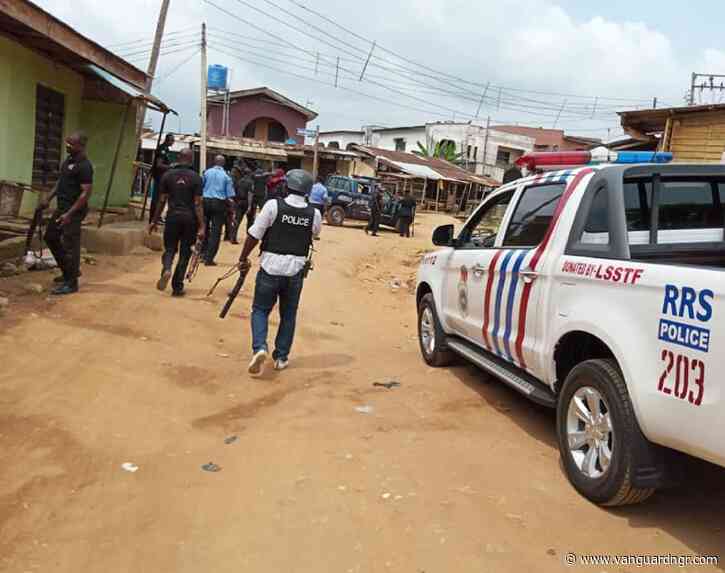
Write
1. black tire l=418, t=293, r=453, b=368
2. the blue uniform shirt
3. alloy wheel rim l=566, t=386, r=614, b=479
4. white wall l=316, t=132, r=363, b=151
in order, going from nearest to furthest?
alloy wheel rim l=566, t=386, r=614, b=479
black tire l=418, t=293, r=453, b=368
the blue uniform shirt
white wall l=316, t=132, r=363, b=151

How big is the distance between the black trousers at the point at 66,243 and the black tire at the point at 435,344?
403cm

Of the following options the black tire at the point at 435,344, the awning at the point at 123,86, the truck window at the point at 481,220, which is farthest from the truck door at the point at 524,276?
the awning at the point at 123,86

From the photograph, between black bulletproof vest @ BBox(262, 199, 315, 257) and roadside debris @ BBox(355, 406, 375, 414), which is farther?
black bulletproof vest @ BBox(262, 199, 315, 257)

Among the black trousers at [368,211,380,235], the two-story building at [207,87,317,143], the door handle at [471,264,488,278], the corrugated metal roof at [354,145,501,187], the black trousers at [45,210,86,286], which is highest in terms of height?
the two-story building at [207,87,317,143]

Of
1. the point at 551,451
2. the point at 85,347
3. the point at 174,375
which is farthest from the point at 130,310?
the point at 551,451

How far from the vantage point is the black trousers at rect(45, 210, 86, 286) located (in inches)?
300

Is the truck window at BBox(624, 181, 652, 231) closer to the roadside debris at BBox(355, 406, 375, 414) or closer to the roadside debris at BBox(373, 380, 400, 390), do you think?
the roadside debris at BBox(355, 406, 375, 414)

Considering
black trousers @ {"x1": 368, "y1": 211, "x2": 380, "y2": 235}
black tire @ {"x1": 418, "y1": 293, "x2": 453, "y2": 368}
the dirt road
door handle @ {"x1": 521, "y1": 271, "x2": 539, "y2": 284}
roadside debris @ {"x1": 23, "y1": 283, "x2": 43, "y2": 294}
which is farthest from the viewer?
black trousers @ {"x1": 368, "y1": 211, "x2": 380, "y2": 235}

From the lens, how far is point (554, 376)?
13.5 feet

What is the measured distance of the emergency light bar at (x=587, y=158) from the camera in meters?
4.55

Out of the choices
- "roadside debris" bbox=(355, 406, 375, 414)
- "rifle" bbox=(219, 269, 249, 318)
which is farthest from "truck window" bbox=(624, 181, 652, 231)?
"rifle" bbox=(219, 269, 249, 318)

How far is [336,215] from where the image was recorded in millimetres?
26594

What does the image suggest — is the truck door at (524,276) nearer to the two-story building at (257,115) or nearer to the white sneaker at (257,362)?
the white sneaker at (257,362)

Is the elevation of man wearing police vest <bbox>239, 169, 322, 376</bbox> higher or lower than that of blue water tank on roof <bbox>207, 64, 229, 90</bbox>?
lower
